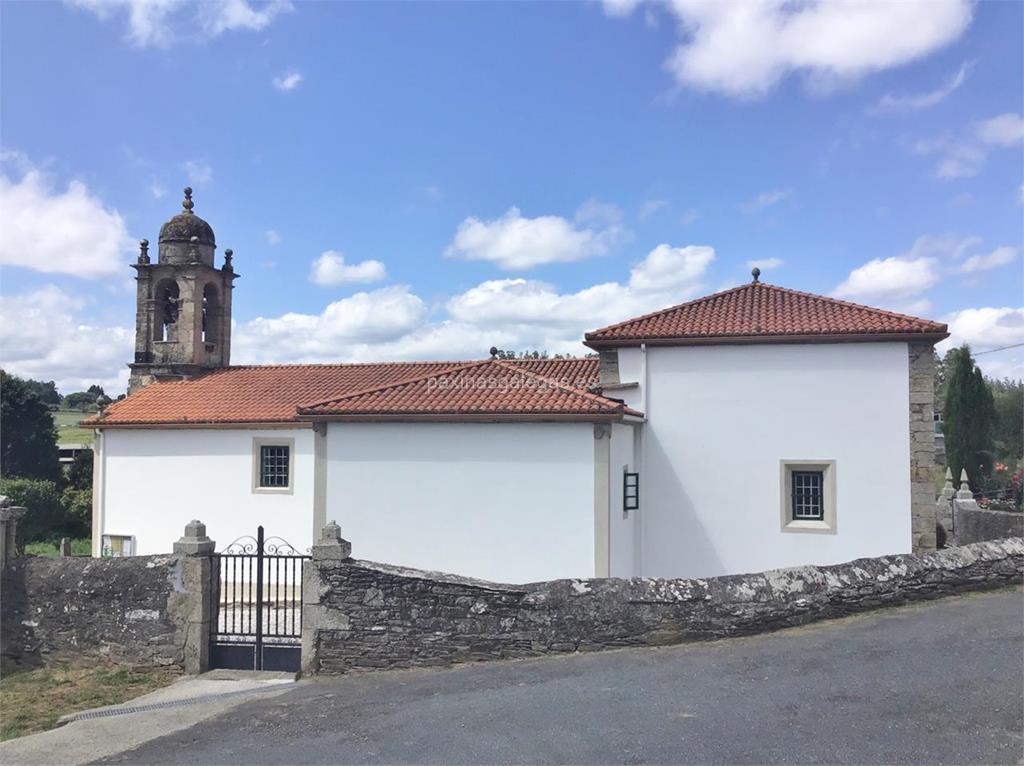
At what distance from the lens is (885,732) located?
572cm

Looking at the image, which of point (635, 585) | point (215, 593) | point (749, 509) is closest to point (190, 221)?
point (215, 593)

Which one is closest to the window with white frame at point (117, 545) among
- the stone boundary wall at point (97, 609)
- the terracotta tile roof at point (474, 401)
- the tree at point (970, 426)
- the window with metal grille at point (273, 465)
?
the window with metal grille at point (273, 465)

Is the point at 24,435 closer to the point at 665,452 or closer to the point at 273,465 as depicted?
the point at 273,465

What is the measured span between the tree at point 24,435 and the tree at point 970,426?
38589mm

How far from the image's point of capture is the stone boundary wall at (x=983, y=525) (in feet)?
50.0

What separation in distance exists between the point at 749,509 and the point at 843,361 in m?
3.09

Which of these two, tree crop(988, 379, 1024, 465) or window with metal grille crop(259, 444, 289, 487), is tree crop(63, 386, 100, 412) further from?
tree crop(988, 379, 1024, 465)

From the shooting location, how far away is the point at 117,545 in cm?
2009

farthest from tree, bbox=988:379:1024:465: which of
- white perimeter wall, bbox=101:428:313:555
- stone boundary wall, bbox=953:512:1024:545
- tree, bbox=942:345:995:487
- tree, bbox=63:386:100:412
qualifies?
Answer: tree, bbox=63:386:100:412

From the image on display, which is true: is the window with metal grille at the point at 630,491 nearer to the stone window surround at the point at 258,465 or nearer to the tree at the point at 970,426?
the stone window surround at the point at 258,465

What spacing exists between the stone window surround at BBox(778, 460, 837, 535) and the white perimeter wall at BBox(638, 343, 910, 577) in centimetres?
9

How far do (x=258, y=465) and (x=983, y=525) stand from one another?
55.0 feet

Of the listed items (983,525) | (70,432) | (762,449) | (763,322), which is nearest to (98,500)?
(762,449)

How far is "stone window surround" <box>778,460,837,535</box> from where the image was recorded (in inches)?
525
